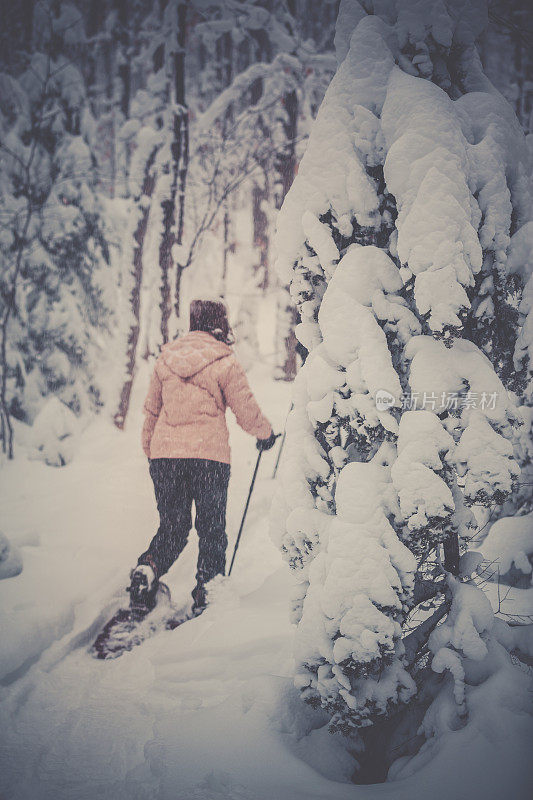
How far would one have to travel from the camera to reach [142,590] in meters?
3.09

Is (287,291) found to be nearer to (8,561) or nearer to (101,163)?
(101,163)

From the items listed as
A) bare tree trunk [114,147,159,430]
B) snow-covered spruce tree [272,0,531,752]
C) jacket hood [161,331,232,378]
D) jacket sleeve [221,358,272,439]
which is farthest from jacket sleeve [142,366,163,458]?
bare tree trunk [114,147,159,430]

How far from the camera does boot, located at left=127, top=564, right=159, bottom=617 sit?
3.09 meters

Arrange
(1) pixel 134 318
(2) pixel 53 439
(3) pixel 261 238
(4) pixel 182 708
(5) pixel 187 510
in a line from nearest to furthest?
A: 1. (4) pixel 182 708
2. (5) pixel 187 510
3. (2) pixel 53 439
4. (1) pixel 134 318
5. (3) pixel 261 238

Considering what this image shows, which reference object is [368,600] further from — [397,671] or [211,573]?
[211,573]

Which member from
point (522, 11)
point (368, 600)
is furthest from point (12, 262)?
point (368, 600)

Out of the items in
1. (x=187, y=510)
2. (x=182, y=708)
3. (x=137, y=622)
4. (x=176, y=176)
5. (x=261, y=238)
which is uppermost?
(x=261, y=238)

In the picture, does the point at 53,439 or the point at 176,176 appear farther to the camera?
the point at 176,176

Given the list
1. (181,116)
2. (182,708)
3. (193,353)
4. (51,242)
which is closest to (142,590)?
(182,708)

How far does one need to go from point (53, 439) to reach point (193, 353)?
4.70 m

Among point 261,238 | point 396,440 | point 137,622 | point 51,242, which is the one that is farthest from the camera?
point 261,238

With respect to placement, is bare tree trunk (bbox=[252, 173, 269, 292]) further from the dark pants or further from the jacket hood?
the dark pants

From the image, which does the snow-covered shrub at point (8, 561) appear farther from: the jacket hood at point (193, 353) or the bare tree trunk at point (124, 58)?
the bare tree trunk at point (124, 58)

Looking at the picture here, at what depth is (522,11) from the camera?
310cm
